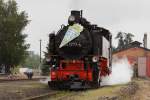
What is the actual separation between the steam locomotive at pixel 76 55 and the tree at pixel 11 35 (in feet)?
143

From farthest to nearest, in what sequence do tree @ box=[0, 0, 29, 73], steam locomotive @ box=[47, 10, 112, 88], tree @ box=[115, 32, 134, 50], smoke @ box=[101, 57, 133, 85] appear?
tree @ box=[115, 32, 134, 50], tree @ box=[0, 0, 29, 73], smoke @ box=[101, 57, 133, 85], steam locomotive @ box=[47, 10, 112, 88]

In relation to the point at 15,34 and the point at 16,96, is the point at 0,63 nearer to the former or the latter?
the point at 15,34

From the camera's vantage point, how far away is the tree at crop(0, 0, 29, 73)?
232ft

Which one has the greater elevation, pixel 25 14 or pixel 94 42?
pixel 25 14

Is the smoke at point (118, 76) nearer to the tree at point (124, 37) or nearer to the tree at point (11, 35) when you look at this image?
the tree at point (11, 35)

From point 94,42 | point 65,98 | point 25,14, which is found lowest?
point 65,98

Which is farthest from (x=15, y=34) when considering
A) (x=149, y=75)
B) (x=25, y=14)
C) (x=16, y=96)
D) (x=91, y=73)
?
(x=16, y=96)

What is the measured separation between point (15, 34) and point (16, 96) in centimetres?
5114

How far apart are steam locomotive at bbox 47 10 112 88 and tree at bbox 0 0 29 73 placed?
143 feet

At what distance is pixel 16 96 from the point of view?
21156mm

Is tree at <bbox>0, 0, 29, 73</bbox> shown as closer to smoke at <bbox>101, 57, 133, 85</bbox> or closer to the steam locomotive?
smoke at <bbox>101, 57, 133, 85</bbox>

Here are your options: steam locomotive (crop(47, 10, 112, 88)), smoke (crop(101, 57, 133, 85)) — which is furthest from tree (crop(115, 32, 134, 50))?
steam locomotive (crop(47, 10, 112, 88))

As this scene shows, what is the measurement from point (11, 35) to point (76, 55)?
148 ft

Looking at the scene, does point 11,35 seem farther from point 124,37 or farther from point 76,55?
point 124,37
